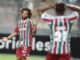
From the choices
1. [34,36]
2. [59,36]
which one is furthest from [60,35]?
[34,36]

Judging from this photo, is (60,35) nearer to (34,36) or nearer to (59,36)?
(59,36)

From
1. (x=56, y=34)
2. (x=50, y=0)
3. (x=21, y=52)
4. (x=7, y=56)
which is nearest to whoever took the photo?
(x=56, y=34)

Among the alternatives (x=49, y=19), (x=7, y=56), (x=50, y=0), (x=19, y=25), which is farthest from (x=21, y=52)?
(x=50, y=0)

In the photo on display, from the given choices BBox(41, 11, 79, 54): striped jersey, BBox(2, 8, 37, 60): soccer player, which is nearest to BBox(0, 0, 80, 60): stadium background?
BBox(2, 8, 37, 60): soccer player

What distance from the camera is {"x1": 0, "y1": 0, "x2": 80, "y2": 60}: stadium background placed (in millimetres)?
10906

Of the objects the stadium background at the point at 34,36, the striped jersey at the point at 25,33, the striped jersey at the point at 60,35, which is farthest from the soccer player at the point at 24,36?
the stadium background at the point at 34,36

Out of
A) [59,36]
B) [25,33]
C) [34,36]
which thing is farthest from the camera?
[34,36]

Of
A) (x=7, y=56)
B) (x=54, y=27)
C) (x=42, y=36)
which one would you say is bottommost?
(x=7, y=56)

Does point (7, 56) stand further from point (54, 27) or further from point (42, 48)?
point (54, 27)

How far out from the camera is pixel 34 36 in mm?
11031

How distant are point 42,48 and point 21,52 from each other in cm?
463

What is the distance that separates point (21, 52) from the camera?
21.0ft

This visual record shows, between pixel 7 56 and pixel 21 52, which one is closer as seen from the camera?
pixel 21 52

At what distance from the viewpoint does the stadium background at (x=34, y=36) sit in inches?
429
